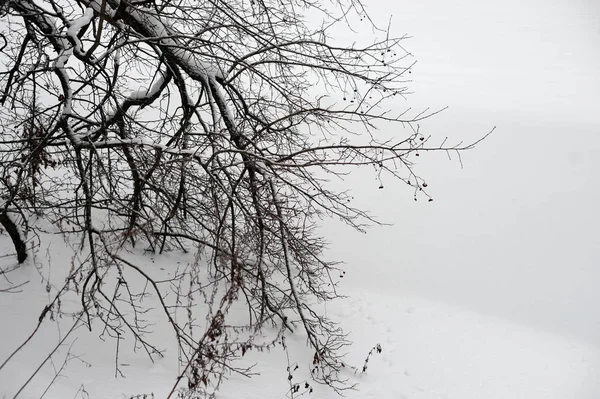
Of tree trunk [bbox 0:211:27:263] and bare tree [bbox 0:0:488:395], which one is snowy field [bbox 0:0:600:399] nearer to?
tree trunk [bbox 0:211:27:263]

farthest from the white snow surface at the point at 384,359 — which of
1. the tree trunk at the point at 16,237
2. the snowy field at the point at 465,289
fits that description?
the tree trunk at the point at 16,237

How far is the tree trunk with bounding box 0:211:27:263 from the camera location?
5.94 meters

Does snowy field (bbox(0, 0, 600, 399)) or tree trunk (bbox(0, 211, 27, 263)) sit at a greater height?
snowy field (bbox(0, 0, 600, 399))

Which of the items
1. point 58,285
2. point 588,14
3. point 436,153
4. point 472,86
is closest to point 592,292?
point 436,153

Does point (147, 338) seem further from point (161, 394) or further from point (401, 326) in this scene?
point (401, 326)

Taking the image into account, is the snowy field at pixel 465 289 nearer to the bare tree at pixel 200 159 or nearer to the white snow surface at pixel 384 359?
the white snow surface at pixel 384 359

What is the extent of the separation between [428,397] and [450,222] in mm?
5666

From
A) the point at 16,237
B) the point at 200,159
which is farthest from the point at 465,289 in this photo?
the point at 16,237

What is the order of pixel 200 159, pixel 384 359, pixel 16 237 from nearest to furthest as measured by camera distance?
pixel 200 159 < pixel 384 359 < pixel 16 237

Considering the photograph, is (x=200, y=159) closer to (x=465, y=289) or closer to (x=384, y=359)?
(x=384, y=359)

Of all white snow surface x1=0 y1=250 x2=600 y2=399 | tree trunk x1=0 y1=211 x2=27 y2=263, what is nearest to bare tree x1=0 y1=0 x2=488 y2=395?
tree trunk x1=0 y1=211 x2=27 y2=263

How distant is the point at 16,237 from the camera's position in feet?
20.7

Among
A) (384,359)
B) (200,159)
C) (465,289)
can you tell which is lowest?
(200,159)

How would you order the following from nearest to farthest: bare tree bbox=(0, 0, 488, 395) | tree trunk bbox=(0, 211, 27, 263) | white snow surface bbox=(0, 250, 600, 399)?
bare tree bbox=(0, 0, 488, 395) → white snow surface bbox=(0, 250, 600, 399) → tree trunk bbox=(0, 211, 27, 263)
